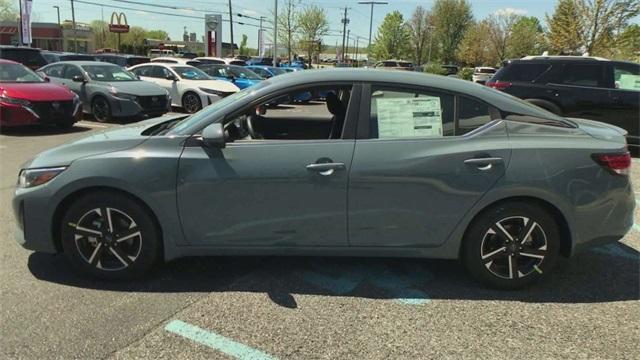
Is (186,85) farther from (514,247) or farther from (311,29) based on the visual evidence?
(311,29)

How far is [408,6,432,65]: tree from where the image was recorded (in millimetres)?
78150

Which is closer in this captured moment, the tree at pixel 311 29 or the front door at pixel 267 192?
the front door at pixel 267 192

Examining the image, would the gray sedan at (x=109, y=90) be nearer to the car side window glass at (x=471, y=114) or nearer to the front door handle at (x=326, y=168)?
the front door handle at (x=326, y=168)

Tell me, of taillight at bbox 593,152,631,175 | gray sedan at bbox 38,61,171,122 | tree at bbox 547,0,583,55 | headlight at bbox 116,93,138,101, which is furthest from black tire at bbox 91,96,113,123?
tree at bbox 547,0,583,55

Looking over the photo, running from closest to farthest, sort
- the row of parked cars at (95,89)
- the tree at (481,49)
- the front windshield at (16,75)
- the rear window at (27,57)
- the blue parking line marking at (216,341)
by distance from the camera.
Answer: the blue parking line marking at (216,341)
the row of parked cars at (95,89)
the front windshield at (16,75)
the rear window at (27,57)
the tree at (481,49)

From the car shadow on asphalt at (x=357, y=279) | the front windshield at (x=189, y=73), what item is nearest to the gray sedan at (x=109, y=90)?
the front windshield at (x=189, y=73)

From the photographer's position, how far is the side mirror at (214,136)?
3489 mm

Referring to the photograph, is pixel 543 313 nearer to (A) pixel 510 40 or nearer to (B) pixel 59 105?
(B) pixel 59 105

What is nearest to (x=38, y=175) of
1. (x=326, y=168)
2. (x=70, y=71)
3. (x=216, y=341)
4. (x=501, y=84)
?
(x=216, y=341)

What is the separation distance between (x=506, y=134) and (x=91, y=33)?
8552 centimetres

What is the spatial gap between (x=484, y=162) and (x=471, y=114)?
0.38 meters

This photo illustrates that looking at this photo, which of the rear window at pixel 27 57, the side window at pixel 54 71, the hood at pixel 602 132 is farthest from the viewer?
the rear window at pixel 27 57

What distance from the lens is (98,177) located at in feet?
11.7

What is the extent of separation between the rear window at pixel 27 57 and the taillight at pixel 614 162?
17.9 m
